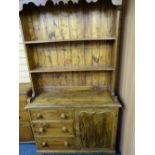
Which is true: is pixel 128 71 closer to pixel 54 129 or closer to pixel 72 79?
pixel 72 79

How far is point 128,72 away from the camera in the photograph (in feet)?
4.94

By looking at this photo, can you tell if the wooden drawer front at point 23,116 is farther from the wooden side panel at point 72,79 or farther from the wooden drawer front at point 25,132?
the wooden side panel at point 72,79

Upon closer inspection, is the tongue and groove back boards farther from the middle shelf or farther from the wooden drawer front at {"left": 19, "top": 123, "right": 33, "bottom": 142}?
the wooden drawer front at {"left": 19, "top": 123, "right": 33, "bottom": 142}

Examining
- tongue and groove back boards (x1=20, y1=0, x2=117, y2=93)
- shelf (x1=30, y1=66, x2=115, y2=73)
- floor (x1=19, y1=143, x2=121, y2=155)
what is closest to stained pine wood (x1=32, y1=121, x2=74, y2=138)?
floor (x1=19, y1=143, x2=121, y2=155)

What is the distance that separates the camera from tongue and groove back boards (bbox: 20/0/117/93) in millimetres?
1669

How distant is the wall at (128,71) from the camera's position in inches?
53.8

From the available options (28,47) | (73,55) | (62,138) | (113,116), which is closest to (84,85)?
(73,55)

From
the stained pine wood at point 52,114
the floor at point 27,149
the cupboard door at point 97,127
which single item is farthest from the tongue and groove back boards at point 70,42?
the floor at point 27,149

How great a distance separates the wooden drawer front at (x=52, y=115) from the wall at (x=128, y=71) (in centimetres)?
65

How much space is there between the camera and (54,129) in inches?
70.4

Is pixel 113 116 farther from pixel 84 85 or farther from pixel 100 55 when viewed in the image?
pixel 100 55
